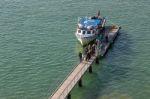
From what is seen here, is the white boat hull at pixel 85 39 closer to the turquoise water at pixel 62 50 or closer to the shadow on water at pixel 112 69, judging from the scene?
the turquoise water at pixel 62 50

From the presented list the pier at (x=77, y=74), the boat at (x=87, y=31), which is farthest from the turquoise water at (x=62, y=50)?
the boat at (x=87, y=31)

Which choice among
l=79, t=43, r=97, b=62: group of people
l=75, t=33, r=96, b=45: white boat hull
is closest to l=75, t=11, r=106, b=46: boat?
l=75, t=33, r=96, b=45: white boat hull

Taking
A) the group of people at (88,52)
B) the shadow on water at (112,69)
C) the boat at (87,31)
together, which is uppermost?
the boat at (87,31)

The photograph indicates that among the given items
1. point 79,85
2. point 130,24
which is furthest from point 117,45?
point 79,85

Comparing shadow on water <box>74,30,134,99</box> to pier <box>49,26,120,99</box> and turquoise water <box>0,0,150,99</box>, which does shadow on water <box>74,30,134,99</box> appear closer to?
turquoise water <box>0,0,150,99</box>

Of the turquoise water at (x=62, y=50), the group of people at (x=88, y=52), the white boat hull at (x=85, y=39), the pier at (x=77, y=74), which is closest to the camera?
the pier at (x=77, y=74)

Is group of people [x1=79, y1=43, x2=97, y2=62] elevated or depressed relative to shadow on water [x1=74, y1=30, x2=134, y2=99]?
elevated

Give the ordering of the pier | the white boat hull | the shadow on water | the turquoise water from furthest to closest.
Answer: the white boat hull < the turquoise water < the shadow on water < the pier

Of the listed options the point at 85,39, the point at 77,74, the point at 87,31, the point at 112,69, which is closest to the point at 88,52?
the point at 112,69

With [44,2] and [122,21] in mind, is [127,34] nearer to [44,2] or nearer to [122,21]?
[122,21]
